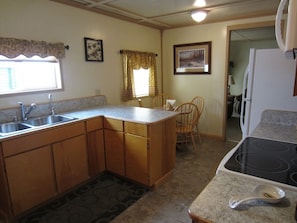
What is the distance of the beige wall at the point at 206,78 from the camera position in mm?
3998

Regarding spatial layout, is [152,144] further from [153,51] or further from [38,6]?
[153,51]

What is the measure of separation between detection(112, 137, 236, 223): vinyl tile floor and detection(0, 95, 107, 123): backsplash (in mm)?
1580

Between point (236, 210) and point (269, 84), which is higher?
point (269, 84)

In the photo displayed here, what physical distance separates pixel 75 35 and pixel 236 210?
297 centimetres

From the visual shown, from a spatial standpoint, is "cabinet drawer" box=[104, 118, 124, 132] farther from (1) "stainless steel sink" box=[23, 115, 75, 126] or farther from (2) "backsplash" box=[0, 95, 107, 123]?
(2) "backsplash" box=[0, 95, 107, 123]

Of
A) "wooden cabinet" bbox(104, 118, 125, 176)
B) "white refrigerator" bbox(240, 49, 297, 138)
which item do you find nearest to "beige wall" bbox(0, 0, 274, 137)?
"wooden cabinet" bbox(104, 118, 125, 176)

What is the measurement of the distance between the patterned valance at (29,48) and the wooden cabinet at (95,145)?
1.02 metres

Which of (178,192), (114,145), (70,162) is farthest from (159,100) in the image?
(70,162)

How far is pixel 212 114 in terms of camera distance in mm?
4320

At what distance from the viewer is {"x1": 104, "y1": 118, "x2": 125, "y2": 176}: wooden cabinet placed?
256cm

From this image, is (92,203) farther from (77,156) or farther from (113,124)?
(113,124)

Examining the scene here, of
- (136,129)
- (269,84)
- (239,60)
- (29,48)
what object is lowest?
(136,129)

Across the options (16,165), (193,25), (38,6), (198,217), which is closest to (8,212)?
(16,165)

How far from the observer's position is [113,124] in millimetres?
2590
